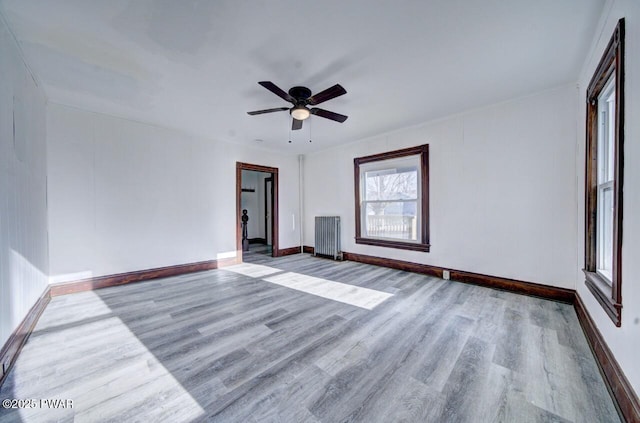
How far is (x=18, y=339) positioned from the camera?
6.55ft

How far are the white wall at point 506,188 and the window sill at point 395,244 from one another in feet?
0.32

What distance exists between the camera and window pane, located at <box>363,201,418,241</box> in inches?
177

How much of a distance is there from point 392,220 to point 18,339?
4.83 meters

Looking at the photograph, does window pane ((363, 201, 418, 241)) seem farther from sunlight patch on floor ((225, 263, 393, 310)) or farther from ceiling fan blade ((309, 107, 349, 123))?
ceiling fan blade ((309, 107, 349, 123))

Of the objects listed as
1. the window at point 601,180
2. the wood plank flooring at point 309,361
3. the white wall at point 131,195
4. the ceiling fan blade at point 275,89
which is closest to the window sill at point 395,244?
the wood plank flooring at point 309,361

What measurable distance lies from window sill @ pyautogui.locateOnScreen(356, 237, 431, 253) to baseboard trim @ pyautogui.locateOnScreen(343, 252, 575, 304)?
26 cm

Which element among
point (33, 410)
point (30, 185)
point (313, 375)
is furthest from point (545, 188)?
point (30, 185)

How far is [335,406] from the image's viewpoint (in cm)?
145

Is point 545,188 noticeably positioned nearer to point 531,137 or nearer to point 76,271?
point 531,137

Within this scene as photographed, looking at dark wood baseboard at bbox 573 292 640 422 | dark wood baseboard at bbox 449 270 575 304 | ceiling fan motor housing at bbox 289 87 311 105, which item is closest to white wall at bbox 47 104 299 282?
ceiling fan motor housing at bbox 289 87 311 105

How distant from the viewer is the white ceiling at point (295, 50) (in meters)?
1.81

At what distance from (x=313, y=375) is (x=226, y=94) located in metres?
3.13

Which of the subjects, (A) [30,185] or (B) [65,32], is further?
(A) [30,185]

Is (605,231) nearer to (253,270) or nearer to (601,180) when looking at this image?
(601,180)
